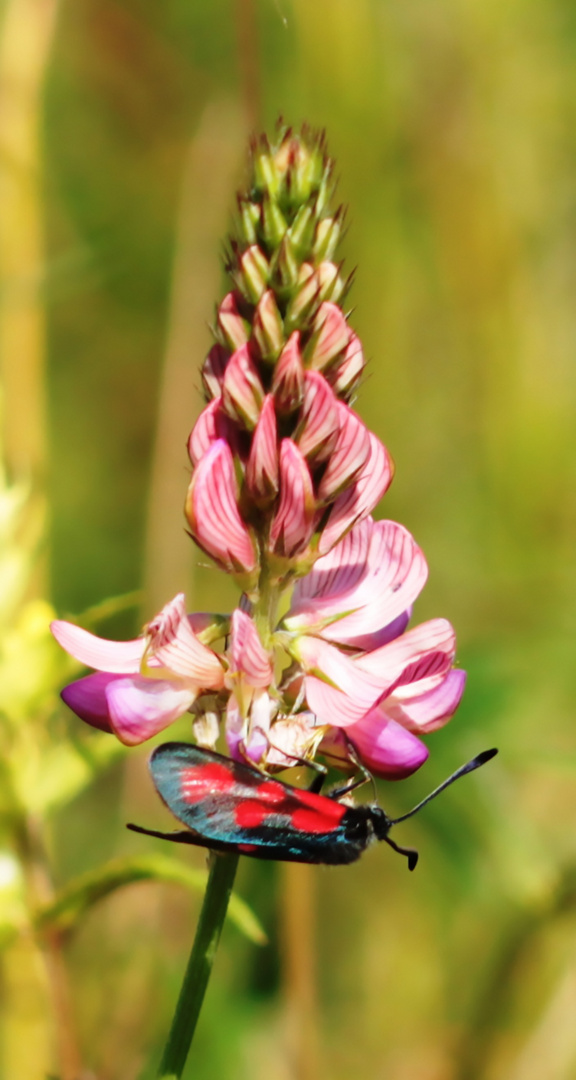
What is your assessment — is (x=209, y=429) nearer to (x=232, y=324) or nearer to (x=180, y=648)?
(x=232, y=324)

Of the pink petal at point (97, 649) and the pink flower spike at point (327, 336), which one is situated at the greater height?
the pink flower spike at point (327, 336)

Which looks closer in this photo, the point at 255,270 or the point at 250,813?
the point at 250,813

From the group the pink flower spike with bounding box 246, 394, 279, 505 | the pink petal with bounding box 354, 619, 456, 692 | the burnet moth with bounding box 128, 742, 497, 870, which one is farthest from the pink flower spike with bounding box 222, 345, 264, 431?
the burnet moth with bounding box 128, 742, 497, 870

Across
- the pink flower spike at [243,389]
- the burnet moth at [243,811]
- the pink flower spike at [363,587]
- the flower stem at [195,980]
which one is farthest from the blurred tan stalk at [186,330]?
the flower stem at [195,980]

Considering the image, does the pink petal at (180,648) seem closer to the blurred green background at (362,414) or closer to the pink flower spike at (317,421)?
the pink flower spike at (317,421)

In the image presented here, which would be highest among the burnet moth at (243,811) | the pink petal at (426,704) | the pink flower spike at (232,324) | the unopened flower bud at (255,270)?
the unopened flower bud at (255,270)

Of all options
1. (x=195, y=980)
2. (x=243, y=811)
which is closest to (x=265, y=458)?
(x=243, y=811)
